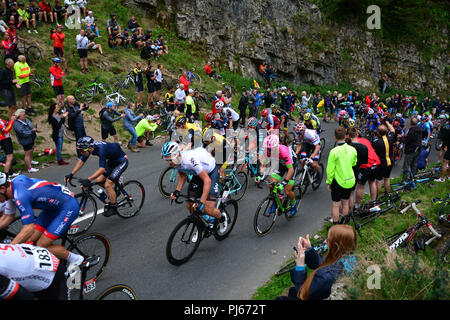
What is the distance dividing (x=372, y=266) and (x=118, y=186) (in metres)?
5.11

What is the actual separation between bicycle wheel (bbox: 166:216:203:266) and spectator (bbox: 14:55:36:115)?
391 inches

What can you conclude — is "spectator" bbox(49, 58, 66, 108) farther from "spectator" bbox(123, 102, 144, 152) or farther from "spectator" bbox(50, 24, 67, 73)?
"spectator" bbox(123, 102, 144, 152)

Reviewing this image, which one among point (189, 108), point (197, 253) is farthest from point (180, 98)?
point (197, 253)

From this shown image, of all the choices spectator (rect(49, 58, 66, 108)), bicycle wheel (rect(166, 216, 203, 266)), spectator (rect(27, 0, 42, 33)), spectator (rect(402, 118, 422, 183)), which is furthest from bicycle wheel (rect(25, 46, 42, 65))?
spectator (rect(402, 118, 422, 183))

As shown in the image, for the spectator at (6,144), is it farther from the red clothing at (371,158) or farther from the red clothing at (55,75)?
the red clothing at (371,158)

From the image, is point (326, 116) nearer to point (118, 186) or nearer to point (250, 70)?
point (250, 70)

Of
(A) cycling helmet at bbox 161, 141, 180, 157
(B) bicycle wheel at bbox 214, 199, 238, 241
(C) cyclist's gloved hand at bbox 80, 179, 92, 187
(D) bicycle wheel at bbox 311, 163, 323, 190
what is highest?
(A) cycling helmet at bbox 161, 141, 180, 157

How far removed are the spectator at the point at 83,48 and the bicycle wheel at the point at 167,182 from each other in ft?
33.9

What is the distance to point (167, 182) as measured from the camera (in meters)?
8.45

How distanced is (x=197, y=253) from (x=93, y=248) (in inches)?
75.7

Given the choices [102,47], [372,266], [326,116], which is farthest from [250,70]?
[372,266]

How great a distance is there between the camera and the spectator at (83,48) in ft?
49.5

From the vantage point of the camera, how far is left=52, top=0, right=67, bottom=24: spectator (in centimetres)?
1738

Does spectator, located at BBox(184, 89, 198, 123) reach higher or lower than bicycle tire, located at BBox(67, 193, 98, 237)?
higher
